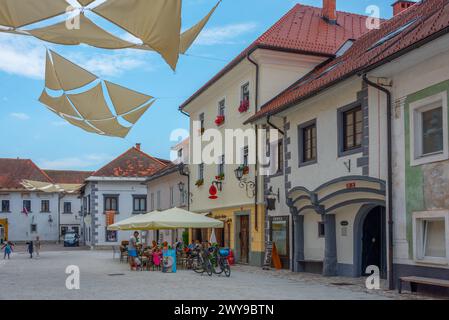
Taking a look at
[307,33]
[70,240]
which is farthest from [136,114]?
[70,240]

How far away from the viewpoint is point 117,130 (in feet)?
61.7

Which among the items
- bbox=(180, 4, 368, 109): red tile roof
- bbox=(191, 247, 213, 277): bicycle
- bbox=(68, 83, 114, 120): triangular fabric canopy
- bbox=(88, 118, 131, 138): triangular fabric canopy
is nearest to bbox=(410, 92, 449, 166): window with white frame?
bbox=(68, 83, 114, 120): triangular fabric canopy

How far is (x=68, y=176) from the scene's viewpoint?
87.8 m

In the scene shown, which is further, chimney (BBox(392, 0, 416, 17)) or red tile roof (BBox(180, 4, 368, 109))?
chimney (BBox(392, 0, 416, 17))

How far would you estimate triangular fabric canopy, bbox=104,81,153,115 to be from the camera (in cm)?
1664

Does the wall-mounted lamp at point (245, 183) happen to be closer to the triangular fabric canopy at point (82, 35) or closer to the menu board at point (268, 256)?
the menu board at point (268, 256)

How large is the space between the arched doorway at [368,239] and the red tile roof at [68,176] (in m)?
71.4

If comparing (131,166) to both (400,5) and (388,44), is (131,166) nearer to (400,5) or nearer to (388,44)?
(400,5)

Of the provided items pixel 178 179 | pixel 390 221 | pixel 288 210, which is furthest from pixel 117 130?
pixel 178 179

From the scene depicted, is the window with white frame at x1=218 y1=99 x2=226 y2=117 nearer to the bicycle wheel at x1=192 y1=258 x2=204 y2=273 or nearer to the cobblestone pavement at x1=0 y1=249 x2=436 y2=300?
the bicycle wheel at x1=192 y1=258 x2=204 y2=273

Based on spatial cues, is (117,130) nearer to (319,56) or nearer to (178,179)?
(319,56)

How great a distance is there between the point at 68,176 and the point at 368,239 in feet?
244

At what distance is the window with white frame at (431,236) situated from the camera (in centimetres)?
1349

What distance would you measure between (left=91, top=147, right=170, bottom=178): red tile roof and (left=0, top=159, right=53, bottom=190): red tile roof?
16891 millimetres
